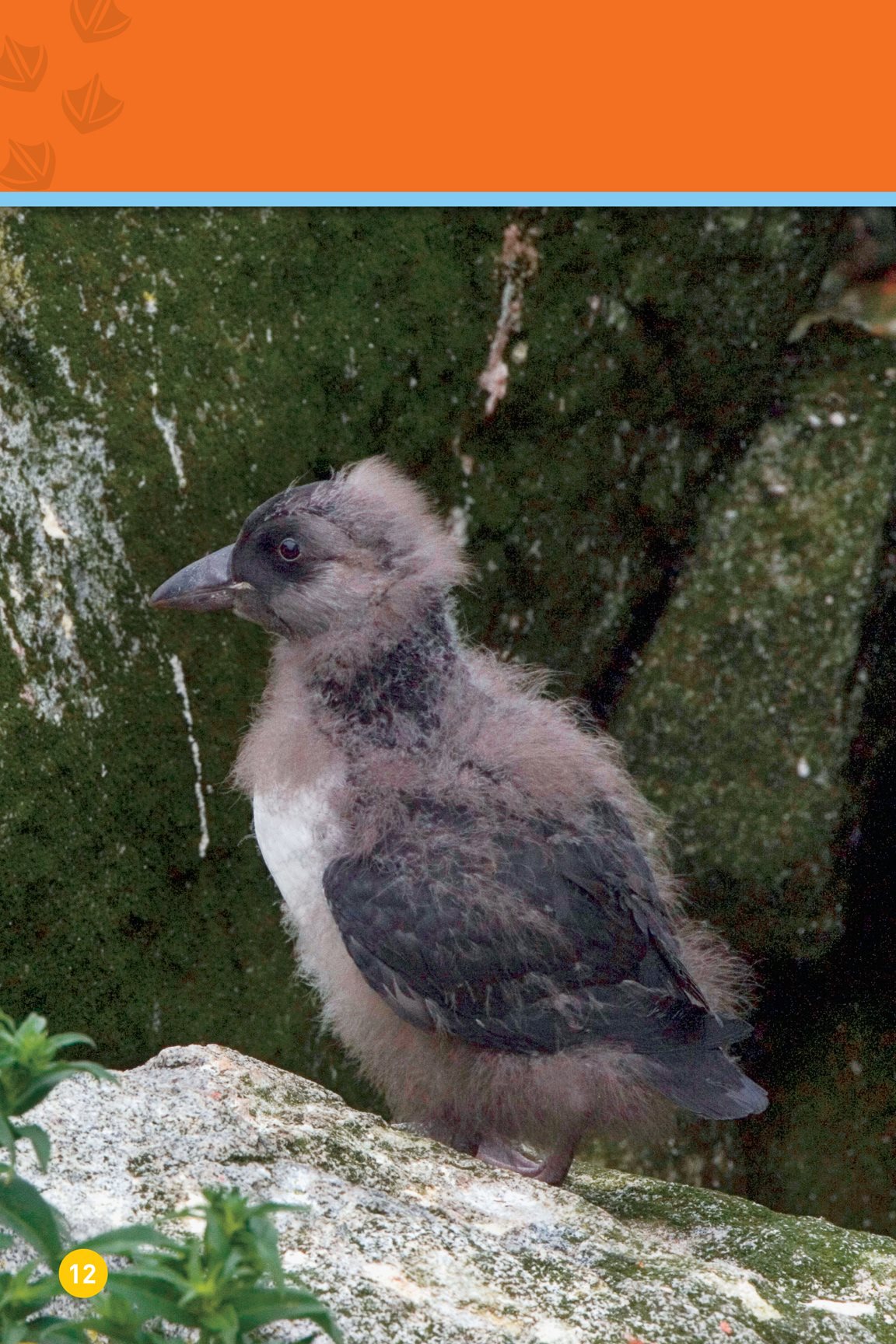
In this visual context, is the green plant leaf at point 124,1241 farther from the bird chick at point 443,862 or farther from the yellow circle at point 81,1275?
the bird chick at point 443,862

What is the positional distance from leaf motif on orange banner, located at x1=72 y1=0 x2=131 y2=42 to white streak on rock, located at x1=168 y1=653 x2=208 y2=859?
1658mm

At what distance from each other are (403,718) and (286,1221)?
3.99 ft

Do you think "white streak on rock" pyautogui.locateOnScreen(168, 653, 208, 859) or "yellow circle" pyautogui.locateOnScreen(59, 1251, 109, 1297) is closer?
"yellow circle" pyautogui.locateOnScreen(59, 1251, 109, 1297)

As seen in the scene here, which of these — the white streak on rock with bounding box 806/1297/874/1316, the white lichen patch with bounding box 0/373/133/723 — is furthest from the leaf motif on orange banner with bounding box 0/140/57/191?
the white streak on rock with bounding box 806/1297/874/1316

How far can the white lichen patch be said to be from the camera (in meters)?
3.93

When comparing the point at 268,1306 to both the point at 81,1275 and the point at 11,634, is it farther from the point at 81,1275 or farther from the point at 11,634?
the point at 11,634

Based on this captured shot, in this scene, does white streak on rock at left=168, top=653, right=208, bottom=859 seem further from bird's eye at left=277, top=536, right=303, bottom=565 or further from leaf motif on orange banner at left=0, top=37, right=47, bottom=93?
leaf motif on orange banner at left=0, top=37, right=47, bottom=93

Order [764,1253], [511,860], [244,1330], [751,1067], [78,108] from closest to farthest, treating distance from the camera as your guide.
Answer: [244,1330]
[764,1253]
[511,860]
[78,108]
[751,1067]

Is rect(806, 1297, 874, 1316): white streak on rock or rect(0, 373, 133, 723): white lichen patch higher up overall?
rect(0, 373, 133, 723): white lichen patch

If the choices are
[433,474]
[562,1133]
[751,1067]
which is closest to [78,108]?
[433,474]

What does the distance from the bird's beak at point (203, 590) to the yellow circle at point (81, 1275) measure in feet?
6.32

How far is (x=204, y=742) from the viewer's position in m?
4.39

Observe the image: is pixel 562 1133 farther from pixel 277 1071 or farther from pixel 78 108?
pixel 78 108

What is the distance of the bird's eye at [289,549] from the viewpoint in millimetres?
3621
